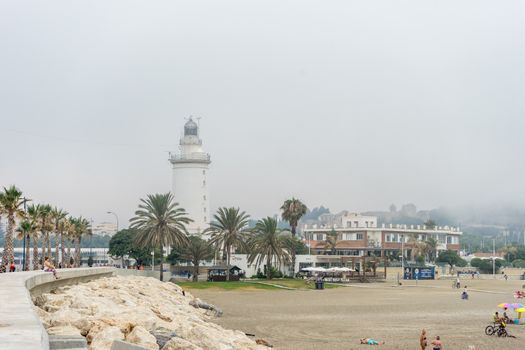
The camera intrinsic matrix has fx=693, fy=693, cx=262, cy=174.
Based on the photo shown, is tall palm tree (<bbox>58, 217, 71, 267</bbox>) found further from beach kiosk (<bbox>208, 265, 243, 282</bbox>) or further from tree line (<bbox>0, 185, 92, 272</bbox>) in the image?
beach kiosk (<bbox>208, 265, 243, 282</bbox>)

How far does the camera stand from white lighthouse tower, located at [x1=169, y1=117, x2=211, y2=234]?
Result: 108625 millimetres

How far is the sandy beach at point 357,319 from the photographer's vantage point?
3066 centimetres

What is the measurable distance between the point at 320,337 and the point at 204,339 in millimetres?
13788

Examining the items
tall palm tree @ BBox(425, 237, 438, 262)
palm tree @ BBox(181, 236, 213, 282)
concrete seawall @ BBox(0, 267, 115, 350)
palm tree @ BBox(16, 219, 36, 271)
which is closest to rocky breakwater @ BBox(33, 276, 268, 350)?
concrete seawall @ BBox(0, 267, 115, 350)

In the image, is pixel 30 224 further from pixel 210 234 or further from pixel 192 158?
pixel 192 158

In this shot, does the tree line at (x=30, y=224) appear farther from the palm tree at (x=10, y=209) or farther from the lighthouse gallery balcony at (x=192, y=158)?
the lighthouse gallery balcony at (x=192, y=158)

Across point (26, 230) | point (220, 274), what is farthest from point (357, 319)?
point (220, 274)

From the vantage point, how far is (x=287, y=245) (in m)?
86.9

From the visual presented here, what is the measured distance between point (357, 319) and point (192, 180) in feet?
236

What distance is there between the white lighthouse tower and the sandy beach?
44.4 m

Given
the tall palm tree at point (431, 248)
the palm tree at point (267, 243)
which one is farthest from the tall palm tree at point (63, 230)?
the tall palm tree at point (431, 248)

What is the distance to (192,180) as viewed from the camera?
110 meters

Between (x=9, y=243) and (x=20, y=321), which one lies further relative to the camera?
(x=9, y=243)

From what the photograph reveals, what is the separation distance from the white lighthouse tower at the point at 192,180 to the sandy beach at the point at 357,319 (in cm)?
4443
